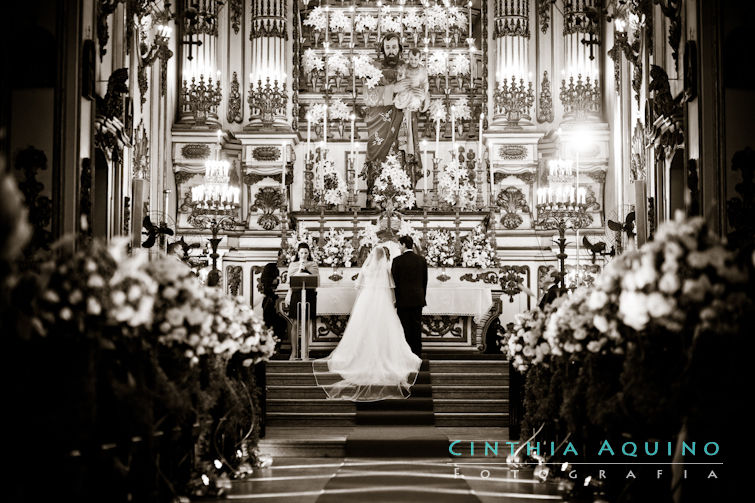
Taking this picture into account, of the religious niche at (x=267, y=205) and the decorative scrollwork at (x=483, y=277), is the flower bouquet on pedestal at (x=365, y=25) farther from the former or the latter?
the decorative scrollwork at (x=483, y=277)

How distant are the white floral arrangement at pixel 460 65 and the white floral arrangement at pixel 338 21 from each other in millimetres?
2156

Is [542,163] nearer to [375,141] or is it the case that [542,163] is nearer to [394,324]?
[375,141]

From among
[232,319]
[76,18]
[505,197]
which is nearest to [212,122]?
[505,197]

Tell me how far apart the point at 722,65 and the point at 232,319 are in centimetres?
541

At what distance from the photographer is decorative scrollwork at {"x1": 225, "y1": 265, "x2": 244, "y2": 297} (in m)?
19.2

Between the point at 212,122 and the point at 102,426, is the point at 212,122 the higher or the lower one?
the higher one

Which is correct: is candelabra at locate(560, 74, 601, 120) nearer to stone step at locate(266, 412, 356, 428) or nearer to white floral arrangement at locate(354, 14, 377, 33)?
white floral arrangement at locate(354, 14, 377, 33)

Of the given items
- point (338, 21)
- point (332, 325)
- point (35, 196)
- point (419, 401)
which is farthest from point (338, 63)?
point (35, 196)

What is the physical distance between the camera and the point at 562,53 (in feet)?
65.8

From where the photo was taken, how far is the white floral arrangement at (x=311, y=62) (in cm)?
2036

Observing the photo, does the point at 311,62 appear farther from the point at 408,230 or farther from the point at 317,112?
the point at 408,230

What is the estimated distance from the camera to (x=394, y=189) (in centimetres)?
1873

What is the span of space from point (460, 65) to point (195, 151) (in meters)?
5.27

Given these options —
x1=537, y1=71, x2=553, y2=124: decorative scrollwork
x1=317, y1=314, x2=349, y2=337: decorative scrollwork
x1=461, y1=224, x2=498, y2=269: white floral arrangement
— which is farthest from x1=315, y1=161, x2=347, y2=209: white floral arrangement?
x1=537, y1=71, x2=553, y2=124: decorative scrollwork
